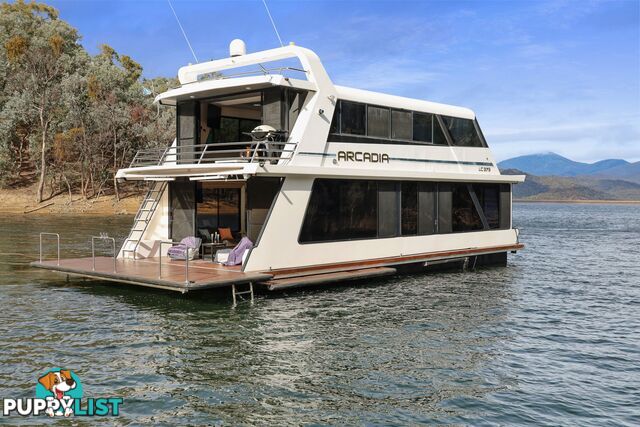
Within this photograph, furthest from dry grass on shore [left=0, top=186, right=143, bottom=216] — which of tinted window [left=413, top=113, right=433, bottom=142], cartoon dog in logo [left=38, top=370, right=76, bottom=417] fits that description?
cartoon dog in logo [left=38, top=370, right=76, bottom=417]

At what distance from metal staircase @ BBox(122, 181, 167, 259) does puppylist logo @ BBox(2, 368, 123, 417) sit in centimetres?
780

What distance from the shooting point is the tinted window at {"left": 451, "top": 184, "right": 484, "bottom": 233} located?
19.1 m

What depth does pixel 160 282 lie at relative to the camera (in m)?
12.3

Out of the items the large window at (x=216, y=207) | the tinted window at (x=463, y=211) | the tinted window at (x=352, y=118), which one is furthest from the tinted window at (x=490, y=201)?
the large window at (x=216, y=207)

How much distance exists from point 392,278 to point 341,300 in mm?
3449

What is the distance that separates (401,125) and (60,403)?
12.1 metres

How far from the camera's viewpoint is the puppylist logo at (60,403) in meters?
7.55

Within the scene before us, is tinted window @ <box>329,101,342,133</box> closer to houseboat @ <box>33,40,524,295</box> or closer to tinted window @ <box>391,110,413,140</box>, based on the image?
houseboat @ <box>33,40,524,295</box>

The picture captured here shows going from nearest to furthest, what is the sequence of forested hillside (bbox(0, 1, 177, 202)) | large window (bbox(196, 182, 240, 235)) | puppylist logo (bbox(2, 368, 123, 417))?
puppylist logo (bbox(2, 368, 123, 417))
large window (bbox(196, 182, 240, 235))
forested hillside (bbox(0, 1, 177, 202))

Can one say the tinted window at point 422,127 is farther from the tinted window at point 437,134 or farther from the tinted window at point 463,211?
the tinted window at point 463,211

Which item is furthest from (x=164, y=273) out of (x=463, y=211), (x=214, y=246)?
(x=463, y=211)

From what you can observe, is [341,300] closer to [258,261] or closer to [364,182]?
[258,261]

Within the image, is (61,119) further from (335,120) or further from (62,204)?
(335,120)

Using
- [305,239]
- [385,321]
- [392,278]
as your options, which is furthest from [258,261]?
[392,278]
